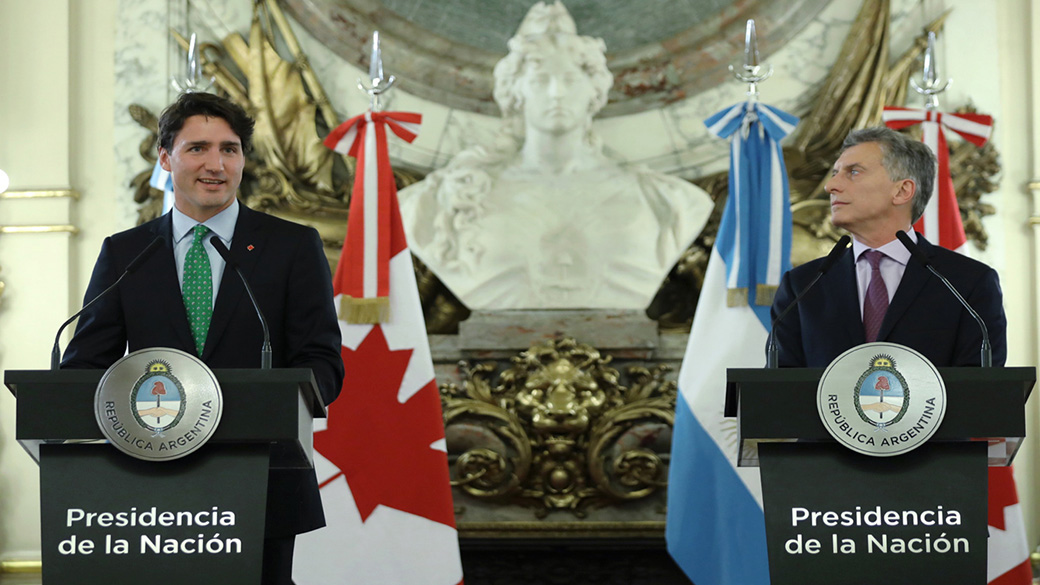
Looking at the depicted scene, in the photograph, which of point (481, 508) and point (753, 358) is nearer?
point (753, 358)

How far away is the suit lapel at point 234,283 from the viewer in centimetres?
233

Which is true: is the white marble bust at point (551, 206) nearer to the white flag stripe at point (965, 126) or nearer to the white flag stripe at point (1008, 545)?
the white flag stripe at point (965, 126)

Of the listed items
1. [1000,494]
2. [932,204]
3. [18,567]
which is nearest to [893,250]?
[1000,494]

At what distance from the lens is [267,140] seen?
541 centimetres

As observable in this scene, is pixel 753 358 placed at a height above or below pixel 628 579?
above

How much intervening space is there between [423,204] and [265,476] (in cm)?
334

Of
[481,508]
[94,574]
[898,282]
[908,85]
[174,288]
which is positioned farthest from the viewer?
[908,85]

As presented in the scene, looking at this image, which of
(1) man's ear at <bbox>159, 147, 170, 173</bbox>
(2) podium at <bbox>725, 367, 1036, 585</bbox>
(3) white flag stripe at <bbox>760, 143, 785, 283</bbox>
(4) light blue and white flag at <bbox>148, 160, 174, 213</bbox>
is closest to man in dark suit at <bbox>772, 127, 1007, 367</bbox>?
(2) podium at <bbox>725, 367, 1036, 585</bbox>

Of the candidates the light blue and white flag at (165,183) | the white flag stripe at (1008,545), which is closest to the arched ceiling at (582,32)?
the light blue and white flag at (165,183)

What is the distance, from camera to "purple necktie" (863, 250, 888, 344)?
2.68 m

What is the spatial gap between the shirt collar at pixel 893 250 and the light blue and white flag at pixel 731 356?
155 centimetres

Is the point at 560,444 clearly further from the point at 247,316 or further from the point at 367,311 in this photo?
the point at 247,316

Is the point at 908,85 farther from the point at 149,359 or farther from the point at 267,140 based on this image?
the point at 149,359

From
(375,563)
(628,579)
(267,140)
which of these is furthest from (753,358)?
(267,140)
